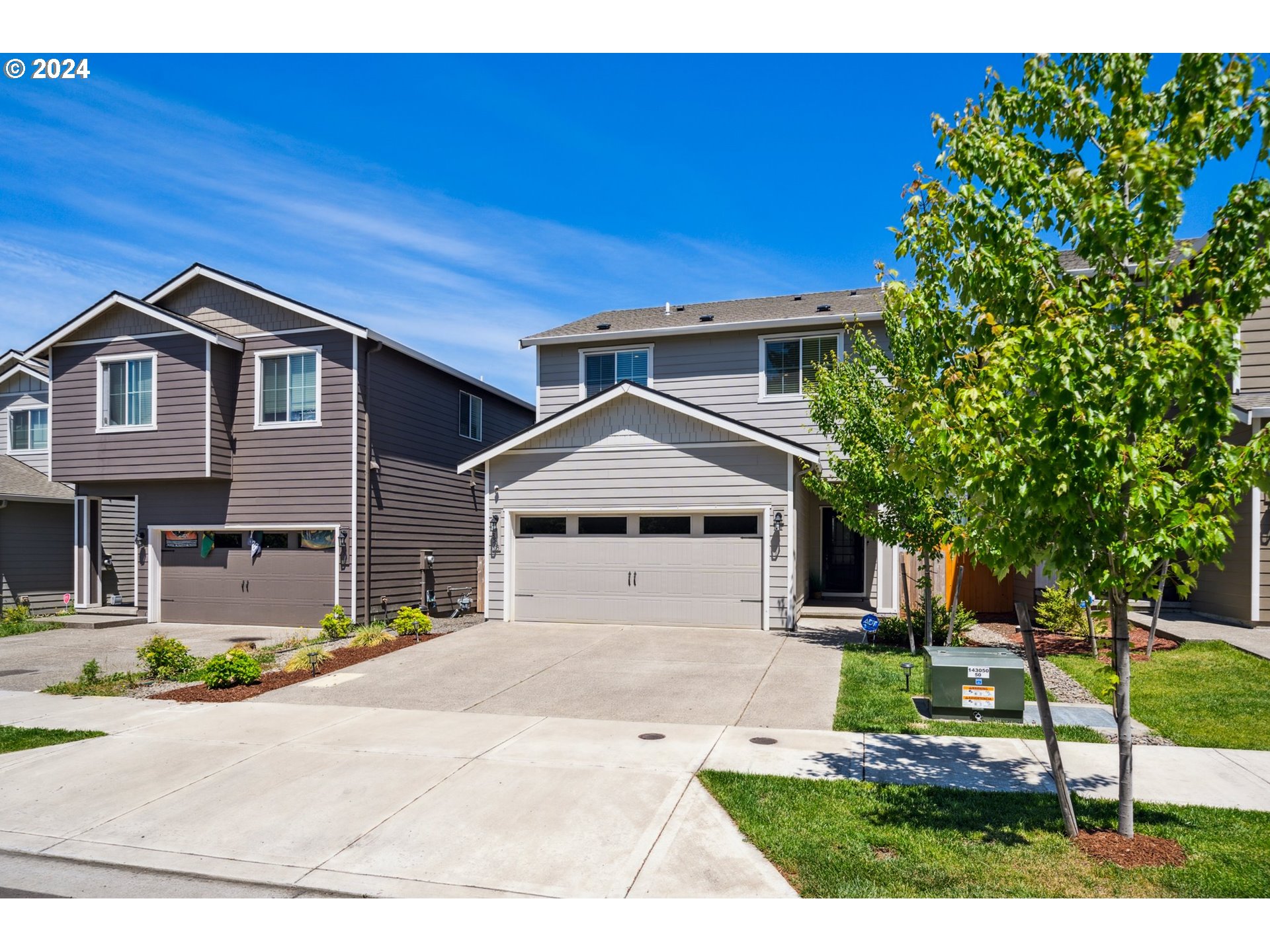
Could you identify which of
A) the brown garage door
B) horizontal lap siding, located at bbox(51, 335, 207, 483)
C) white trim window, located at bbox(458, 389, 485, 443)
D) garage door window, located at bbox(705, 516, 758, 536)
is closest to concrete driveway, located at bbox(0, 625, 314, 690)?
the brown garage door

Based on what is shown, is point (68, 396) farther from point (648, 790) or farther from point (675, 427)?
point (648, 790)

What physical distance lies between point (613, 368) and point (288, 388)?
738 centimetres

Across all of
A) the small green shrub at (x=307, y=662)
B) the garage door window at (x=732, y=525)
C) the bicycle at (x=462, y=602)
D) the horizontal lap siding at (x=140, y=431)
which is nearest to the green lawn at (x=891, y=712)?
the garage door window at (x=732, y=525)

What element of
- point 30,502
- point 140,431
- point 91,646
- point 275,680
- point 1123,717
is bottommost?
point 91,646

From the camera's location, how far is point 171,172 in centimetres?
1163

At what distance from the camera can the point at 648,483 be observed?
662 inches

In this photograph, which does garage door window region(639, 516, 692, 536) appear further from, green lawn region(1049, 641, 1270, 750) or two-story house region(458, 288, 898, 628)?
green lawn region(1049, 641, 1270, 750)

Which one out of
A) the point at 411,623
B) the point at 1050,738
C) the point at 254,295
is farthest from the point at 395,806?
the point at 254,295

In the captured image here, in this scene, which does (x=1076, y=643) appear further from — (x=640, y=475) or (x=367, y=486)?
(x=367, y=486)

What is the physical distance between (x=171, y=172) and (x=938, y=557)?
12750 mm

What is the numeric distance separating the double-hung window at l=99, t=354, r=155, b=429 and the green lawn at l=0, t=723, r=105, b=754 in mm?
10139

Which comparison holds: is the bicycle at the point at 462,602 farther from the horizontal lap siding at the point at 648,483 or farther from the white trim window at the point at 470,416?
the white trim window at the point at 470,416

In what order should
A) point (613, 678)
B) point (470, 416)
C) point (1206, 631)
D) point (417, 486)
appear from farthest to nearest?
point (470, 416), point (417, 486), point (1206, 631), point (613, 678)

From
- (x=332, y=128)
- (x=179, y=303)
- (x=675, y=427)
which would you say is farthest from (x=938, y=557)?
(x=179, y=303)
